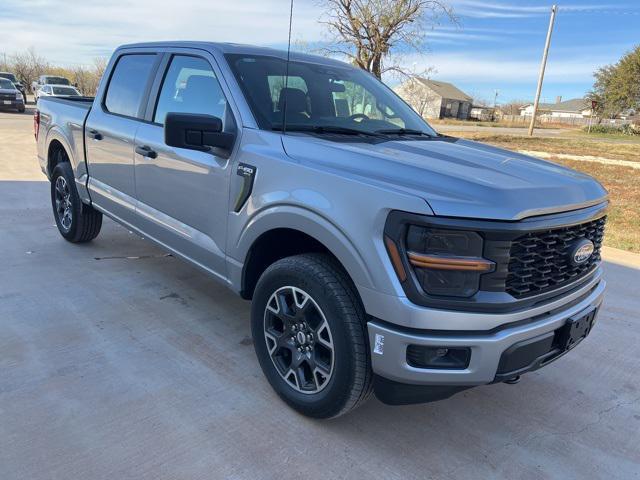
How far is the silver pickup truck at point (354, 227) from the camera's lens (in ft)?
7.10

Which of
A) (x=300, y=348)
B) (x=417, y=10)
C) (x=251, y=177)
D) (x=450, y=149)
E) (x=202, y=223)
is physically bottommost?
(x=300, y=348)

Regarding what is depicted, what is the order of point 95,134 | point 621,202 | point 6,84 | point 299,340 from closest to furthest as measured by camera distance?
1. point 299,340
2. point 95,134
3. point 621,202
4. point 6,84

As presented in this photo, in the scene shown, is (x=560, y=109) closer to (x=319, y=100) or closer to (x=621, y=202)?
(x=621, y=202)

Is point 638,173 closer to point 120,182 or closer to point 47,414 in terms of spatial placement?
point 120,182

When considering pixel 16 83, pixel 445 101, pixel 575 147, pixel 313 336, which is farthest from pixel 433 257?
pixel 445 101

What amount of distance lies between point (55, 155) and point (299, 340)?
14.1 ft

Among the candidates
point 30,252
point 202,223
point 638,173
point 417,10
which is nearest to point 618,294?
point 202,223

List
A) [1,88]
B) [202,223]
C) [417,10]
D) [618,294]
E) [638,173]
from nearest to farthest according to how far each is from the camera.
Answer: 1. [202,223]
2. [618,294]
3. [638,173]
4. [417,10]
5. [1,88]

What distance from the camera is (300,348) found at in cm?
274

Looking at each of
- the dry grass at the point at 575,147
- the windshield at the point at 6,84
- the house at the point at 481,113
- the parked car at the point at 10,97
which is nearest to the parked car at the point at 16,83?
the windshield at the point at 6,84

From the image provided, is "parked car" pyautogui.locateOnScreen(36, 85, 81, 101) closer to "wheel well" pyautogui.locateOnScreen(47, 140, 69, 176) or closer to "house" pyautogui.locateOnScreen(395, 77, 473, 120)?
"wheel well" pyautogui.locateOnScreen(47, 140, 69, 176)

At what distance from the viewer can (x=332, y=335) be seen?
2447mm

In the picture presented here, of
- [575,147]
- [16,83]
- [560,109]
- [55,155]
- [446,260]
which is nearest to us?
[446,260]

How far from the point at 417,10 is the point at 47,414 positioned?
21.9 meters
